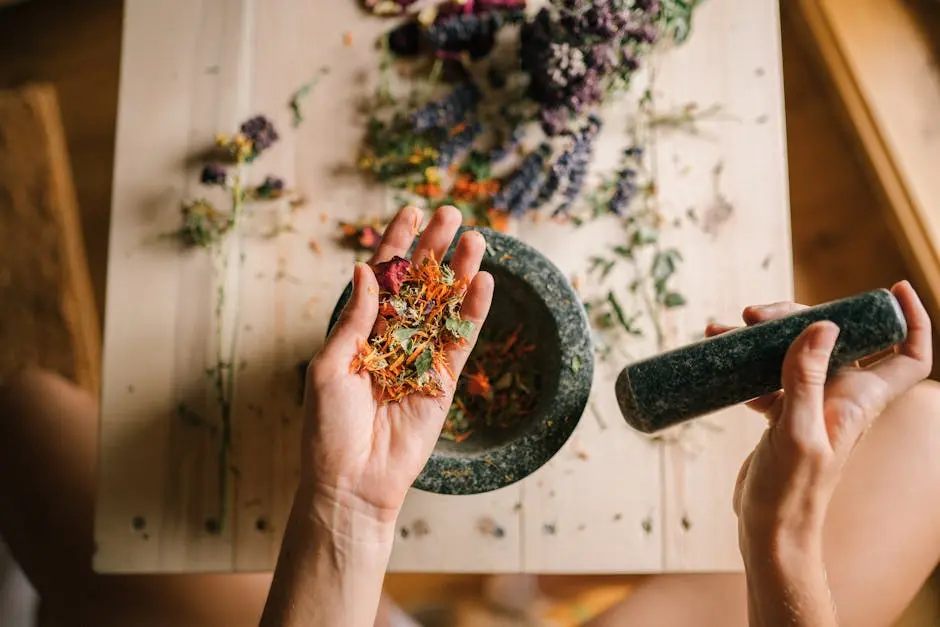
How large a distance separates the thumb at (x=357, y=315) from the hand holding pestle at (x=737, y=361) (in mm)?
384

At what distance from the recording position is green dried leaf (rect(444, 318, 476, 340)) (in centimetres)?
98

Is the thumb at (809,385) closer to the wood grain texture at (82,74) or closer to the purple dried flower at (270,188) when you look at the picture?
the purple dried flower at (270,188)

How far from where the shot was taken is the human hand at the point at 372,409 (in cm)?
92

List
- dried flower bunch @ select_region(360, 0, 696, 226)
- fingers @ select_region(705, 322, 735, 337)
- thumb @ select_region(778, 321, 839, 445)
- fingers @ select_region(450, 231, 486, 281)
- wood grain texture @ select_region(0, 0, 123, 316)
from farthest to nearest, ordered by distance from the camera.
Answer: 1. wood grain texture @ select_region(0, 0, 123, 316)
2. dried flower bunch @ select_region(360, 0, 696, 226)
3. fingers @ select_region(705, 322, 735, 337)
4. fingers @ select_region(450, 231, 486, 281)
5. thumb @ select_region(778, 321, 839, 445)

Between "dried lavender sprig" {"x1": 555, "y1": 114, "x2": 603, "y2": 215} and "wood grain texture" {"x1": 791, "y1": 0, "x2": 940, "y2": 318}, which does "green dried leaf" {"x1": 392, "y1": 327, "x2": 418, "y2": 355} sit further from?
"wood grain texture" {"x1": 791, "y1": 0, "x2": 940, "y2": 318}

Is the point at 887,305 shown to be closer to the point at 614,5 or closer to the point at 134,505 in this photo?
the point at 614,5

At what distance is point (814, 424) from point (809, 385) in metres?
0.05

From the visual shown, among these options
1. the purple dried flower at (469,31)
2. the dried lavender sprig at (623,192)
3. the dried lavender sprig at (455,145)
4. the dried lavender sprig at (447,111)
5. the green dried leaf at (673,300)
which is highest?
the purple dried flower at (469,31)

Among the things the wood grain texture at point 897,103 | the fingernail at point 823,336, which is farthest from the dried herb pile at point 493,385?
the wood grain texture at point 897,103

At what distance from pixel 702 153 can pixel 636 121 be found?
0.13 m

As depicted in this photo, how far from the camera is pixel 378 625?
55.5 inches

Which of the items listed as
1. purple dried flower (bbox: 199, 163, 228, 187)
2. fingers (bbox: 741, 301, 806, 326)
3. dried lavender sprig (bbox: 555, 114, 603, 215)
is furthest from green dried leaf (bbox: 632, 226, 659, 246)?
purple dried flower (bbox: 199, 163, 228, 187)

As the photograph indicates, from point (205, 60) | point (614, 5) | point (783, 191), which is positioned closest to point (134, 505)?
point (205, 60)

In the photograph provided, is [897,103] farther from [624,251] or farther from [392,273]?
[392,273]
